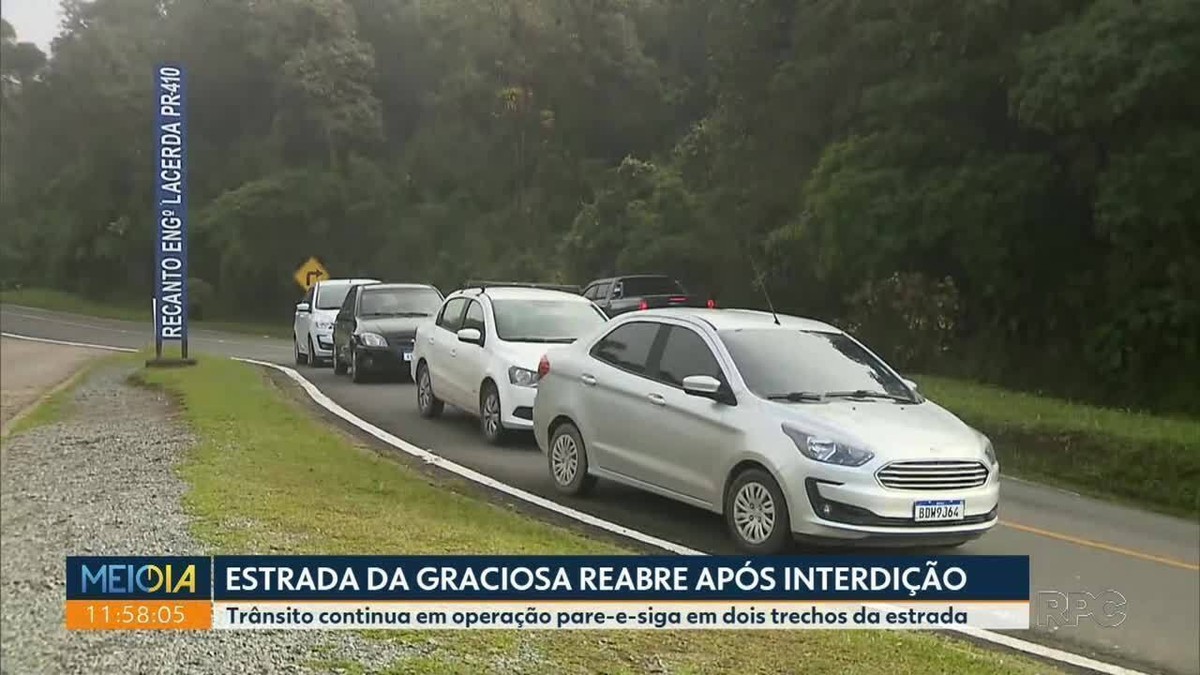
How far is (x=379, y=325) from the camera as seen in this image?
7.65m

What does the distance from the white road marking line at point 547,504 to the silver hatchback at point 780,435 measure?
13.4 inches

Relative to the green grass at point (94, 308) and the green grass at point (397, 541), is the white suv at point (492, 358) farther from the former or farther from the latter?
the green grass at point (94, 308)

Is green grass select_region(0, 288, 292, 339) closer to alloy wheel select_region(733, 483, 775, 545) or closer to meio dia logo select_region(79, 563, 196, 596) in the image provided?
meio dia logo select_region(79, 563, 196, 596)

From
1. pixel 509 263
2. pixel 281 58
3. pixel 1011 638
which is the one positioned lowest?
pixel 1011 638

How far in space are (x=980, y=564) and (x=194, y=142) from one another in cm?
339

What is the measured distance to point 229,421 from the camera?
4.64m

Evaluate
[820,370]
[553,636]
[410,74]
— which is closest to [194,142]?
[410,74]

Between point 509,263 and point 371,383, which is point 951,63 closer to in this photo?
point 509,263

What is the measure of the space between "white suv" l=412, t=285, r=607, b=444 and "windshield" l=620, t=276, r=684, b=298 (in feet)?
7.33

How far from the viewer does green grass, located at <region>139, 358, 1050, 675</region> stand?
395 cm

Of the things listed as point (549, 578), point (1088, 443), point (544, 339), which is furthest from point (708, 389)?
point (544, 339)

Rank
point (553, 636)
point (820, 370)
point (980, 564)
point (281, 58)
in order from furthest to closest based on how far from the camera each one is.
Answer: point (820, 370)
point (980, 564)
point (281, 58)
point (553, 636)

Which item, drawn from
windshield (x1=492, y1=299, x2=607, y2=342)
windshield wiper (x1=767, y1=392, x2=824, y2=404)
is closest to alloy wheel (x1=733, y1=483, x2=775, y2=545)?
windshield wiper (x1=767, y1=392, x2=824, y2=404)

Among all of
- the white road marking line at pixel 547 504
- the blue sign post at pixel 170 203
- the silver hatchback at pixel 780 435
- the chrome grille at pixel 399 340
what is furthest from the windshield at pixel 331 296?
the chrome grille at pixel 399 340
